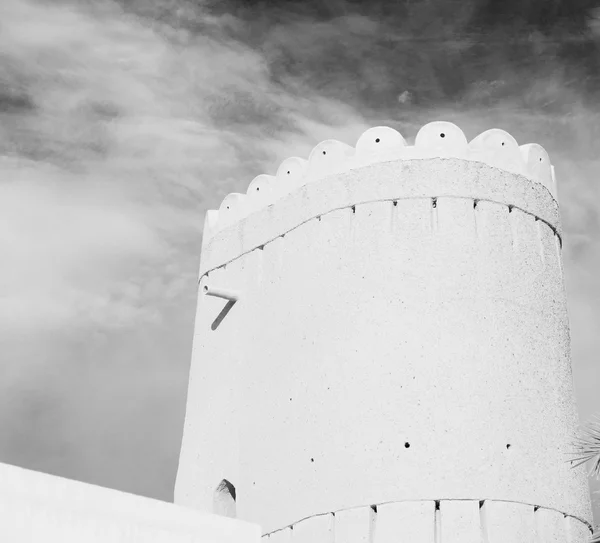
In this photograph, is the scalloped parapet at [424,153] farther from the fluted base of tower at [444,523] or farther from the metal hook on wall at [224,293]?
the fluted base of tower at [444,523]

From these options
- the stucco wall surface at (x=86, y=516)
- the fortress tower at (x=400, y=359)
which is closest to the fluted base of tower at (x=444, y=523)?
the fortress tower at (x=400, y=359)

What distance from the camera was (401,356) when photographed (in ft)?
33.3

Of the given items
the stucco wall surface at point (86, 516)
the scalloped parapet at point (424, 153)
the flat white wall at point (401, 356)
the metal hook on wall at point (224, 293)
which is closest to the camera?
the stucco wall surface at point (86, 516)

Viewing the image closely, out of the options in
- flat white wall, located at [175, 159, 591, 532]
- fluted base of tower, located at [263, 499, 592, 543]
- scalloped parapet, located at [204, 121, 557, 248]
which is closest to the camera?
fluted base of tower, located at [263, 499, 592, 543]

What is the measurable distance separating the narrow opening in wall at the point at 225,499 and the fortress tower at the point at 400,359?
0.07 feet

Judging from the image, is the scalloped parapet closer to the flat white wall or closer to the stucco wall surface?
the flat white wall

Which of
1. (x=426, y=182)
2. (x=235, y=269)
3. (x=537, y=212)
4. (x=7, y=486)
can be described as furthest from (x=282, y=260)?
(x=7, y=486)

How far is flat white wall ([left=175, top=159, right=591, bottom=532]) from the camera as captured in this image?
9906 mm

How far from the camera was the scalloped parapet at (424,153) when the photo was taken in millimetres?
11125

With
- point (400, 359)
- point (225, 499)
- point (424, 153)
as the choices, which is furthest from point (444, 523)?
point (424, 153)

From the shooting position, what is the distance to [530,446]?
10.1 metres

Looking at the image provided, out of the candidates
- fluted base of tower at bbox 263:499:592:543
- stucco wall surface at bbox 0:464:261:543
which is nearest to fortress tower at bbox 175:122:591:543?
fluted base of tower at bbox 263:499:592:543

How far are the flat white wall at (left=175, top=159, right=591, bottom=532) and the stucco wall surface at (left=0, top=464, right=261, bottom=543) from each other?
2189 millimetres

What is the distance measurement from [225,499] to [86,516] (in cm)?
440
